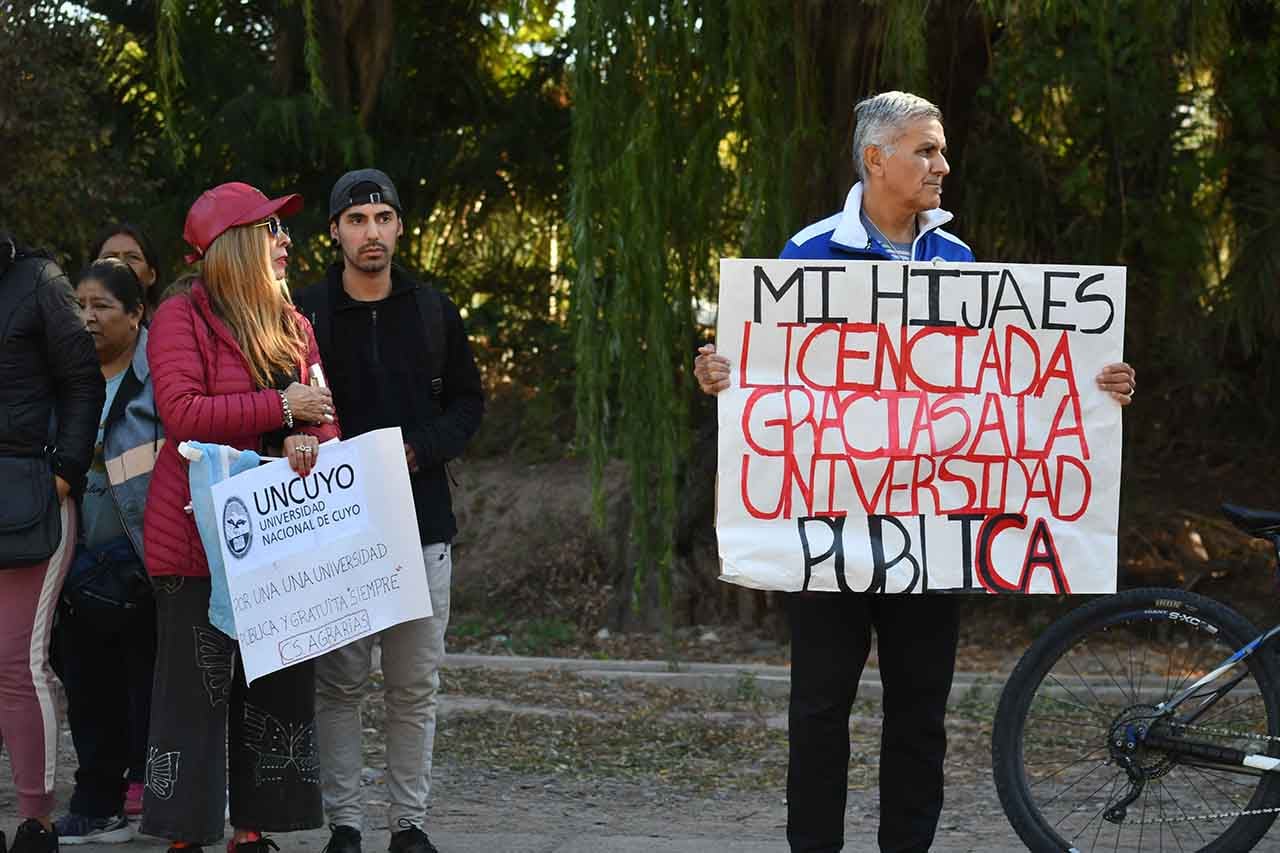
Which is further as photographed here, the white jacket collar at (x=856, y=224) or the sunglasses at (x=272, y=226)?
the sunglasses at (x=272, y=226)

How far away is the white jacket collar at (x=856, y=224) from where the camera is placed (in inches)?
178

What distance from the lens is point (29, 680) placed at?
16.5 ft

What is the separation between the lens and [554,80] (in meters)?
12.1

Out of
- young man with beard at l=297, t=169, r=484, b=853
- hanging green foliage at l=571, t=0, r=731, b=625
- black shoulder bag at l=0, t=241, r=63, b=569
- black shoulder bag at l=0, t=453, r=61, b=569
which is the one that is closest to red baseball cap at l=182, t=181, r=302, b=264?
young man with beard at l=297, t=169, r=484, b=853

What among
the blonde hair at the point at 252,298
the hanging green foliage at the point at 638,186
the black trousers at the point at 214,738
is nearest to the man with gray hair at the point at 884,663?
the blonde hair at the point at 252,298

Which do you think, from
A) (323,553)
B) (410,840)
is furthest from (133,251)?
(410,840)

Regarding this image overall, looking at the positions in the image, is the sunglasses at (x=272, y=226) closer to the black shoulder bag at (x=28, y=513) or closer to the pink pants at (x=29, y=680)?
the black shoulder bag at (x=28, y=513)

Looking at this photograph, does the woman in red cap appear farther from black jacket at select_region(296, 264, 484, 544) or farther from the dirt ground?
the dirt ground

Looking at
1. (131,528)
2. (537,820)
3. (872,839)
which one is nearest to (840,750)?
(872,839)

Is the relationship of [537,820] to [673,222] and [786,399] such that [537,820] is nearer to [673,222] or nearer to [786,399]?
[786,399]

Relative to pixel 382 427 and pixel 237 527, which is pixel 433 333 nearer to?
pixel 382 427

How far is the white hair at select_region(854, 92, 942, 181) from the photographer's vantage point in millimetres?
4391

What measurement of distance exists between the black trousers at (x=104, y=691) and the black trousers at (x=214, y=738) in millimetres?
739

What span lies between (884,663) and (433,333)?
165cm
